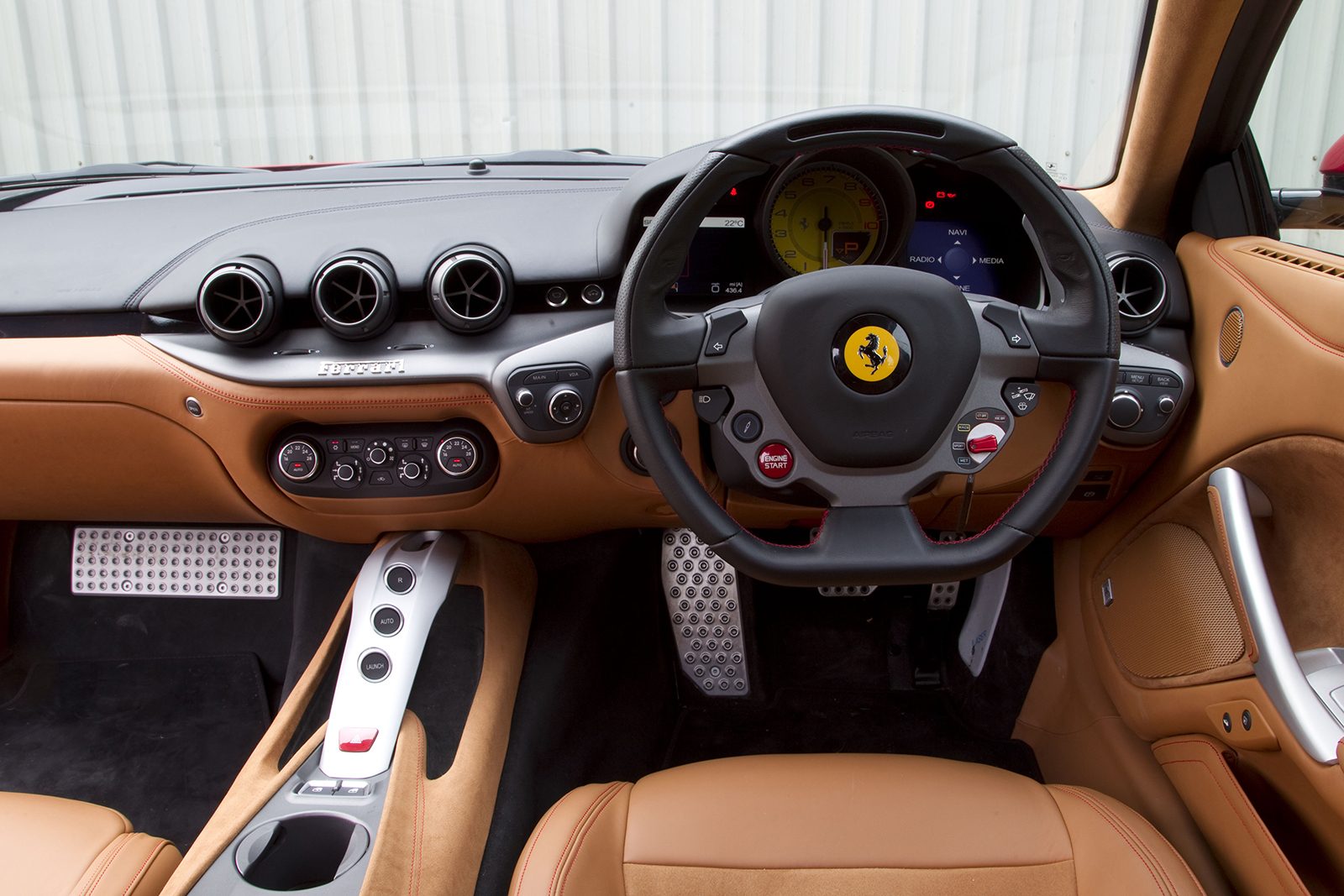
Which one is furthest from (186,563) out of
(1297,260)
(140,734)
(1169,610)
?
(1297,260)

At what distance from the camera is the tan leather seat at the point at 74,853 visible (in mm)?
973

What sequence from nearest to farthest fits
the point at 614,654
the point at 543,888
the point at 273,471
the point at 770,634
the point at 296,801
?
the point at 543,888 → the point at 296,801 → the point at 273,471 → the point at 614,654 → the point at 770,634

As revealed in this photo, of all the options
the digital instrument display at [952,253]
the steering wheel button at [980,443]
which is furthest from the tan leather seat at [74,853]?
the digital instrument display at [952,253]

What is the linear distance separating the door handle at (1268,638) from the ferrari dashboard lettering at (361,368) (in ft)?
4.06

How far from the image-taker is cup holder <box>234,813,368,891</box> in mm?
1071

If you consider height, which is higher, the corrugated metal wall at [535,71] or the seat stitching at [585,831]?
the corrugated metal wall at [535,71]

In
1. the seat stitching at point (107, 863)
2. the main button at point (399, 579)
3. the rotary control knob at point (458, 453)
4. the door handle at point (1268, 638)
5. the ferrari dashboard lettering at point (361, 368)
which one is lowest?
the seat stitching at point (107, 863)

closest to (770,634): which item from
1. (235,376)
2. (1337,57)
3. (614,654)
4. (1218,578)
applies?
(614,654)

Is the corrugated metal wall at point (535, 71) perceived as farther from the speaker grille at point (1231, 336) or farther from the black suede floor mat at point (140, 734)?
the black suede floor mat at point (140, 734)

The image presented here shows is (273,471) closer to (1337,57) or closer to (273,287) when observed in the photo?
(273,287)

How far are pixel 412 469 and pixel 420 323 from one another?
0.25m

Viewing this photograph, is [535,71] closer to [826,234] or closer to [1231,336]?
[826,234]

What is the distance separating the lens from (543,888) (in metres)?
0.95

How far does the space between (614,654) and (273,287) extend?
1.02m
